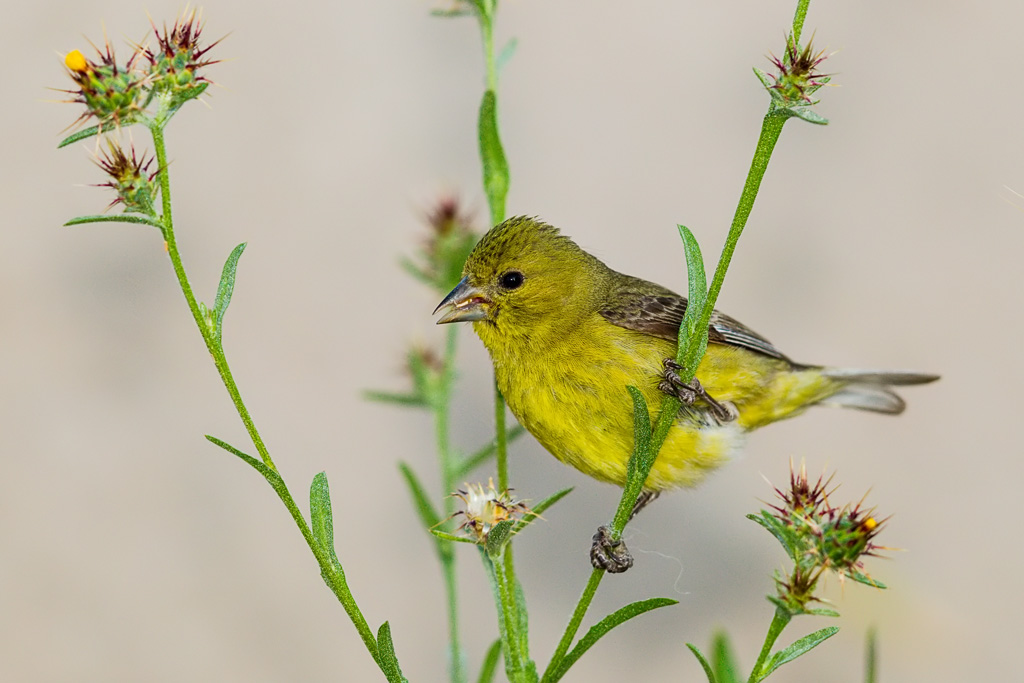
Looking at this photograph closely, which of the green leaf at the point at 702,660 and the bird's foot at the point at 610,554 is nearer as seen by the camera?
the green leaf at the point at 702,660

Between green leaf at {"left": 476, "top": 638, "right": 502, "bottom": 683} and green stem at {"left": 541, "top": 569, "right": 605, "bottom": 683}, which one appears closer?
green stem at {"left": 541, "top": 569, "right": 605, "bottom": 683}

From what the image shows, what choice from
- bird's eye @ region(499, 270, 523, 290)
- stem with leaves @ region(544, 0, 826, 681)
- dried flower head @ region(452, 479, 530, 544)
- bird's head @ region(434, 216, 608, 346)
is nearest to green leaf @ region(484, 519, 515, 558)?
dried flower head @ region(452, 479, 530, 544)

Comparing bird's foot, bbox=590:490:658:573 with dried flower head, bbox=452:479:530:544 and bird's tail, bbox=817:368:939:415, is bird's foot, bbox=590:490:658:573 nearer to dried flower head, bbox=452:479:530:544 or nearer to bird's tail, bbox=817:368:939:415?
dried flower head, bbox=452:479:530:544

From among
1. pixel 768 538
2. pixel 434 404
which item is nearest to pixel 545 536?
pixel 768 538

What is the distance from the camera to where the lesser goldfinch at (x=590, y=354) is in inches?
101

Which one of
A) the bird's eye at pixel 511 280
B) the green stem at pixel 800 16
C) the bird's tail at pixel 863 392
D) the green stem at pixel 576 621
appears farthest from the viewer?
the bird's tail at pixel 863 392

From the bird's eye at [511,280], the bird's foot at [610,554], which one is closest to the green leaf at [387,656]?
the bird's foot at [610,554]

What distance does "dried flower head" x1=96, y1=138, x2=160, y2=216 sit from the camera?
1.51 meters

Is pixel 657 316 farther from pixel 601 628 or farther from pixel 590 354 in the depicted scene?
pixel 601 628

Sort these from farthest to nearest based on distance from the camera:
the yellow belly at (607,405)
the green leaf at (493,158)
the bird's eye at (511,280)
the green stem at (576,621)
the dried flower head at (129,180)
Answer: the bird's eye at (511,280), the yellow belly at (607,405), the green leaf at (493,158), the green stem at (576,621), the dried flower head at (129,180)

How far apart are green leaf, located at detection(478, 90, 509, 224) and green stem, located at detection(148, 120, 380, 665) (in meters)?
0.71

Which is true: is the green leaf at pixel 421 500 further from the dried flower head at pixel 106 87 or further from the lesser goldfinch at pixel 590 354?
the dried flower head at pixel 106 87

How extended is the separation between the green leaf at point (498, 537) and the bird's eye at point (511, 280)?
115 centimetres

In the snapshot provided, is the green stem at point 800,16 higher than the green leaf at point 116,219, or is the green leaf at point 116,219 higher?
the green stem at point 800,16
